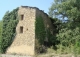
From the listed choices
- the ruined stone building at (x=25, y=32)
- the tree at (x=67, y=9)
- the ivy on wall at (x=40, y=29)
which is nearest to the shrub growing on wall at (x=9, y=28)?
the ruined stone building at (x=25, y=32)

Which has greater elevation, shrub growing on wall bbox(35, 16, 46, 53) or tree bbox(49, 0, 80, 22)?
tree bbox(49, 0, 80, 22)

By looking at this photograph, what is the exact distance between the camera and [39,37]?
2512 cm

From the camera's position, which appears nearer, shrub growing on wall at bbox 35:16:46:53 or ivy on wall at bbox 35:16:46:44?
shrub growing on wall at bbox 35:16:46:53

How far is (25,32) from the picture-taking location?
25.2 m

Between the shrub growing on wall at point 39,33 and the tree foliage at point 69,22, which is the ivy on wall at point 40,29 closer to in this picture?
the shrub growing on wall at point 39,33

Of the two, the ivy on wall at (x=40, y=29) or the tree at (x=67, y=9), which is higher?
the tree at (x=67, y=9)

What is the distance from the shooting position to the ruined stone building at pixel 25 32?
24.6 meters

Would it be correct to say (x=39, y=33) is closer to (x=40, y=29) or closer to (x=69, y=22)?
(x=40, y=29)

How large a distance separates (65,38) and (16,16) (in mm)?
6509

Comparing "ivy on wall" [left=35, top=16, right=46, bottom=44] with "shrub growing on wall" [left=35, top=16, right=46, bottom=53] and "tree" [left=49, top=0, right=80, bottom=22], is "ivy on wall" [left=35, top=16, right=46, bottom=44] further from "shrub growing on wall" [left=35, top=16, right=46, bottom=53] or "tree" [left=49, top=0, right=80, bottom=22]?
"tree" [left=49, top=0, right=80, bottom=22]

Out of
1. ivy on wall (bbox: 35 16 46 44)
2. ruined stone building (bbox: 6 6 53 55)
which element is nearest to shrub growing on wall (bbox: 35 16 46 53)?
ivy on wall (bbox: 35 16 46 44)

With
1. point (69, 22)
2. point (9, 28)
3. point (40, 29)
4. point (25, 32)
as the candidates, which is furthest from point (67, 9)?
point (9, 28)

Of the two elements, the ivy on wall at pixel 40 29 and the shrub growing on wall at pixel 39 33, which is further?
the ivy on wall at pixel 40 29

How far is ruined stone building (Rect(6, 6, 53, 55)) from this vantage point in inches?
969
